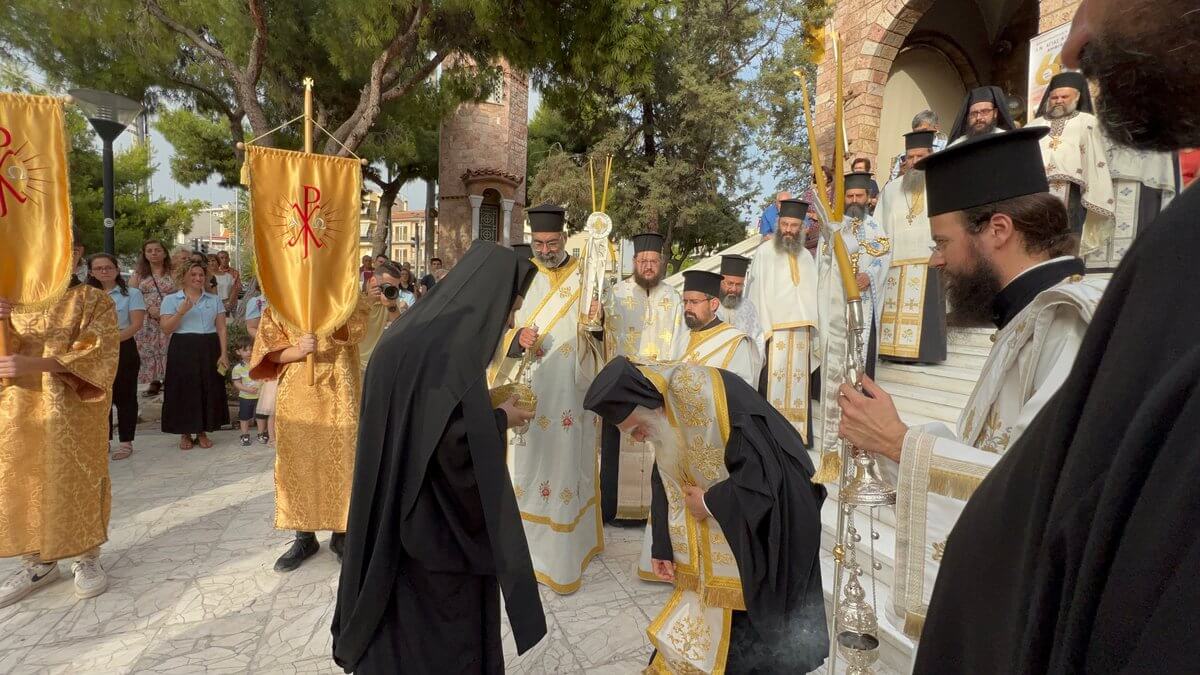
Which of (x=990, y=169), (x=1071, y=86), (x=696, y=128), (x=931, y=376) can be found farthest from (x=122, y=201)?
(x=990, y=169)

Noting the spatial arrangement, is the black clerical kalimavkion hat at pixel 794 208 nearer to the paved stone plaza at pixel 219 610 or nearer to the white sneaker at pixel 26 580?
the paved stone plaza at pixel 219 610

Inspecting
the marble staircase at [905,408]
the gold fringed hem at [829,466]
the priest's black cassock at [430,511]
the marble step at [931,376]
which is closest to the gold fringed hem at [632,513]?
the marble staircase at [905,408]

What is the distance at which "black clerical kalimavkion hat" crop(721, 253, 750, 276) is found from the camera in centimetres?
578

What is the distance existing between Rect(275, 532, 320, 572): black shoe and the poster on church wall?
300 inches

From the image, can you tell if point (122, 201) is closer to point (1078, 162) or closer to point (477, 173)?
point (477, 173)

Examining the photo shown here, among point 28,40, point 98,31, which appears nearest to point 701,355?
point 98,31

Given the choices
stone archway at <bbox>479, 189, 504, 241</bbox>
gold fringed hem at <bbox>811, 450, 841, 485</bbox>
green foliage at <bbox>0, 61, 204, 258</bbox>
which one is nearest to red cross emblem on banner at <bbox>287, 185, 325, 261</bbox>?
gold fringed hem at <bbox>811, 450, 841, 485</bbox>

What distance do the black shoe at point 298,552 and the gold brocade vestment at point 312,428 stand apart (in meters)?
0.18

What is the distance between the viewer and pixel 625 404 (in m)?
2.49

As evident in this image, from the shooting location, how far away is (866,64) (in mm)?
9828

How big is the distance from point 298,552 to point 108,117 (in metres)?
5.32

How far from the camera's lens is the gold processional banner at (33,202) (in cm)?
322

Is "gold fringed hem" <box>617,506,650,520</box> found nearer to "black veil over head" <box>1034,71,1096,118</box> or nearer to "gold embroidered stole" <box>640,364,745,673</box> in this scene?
"gold embroidered stole" <box>640,364,745,673</box>

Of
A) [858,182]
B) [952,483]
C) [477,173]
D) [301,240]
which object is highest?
[477,173]
